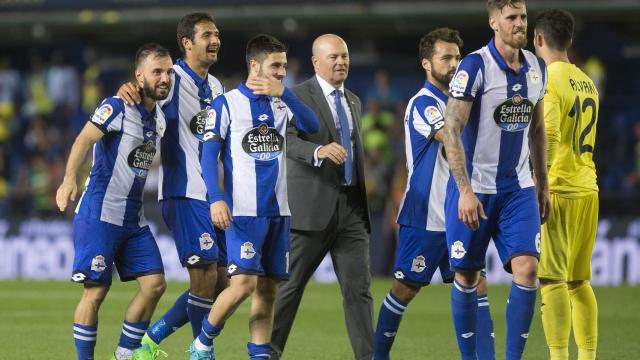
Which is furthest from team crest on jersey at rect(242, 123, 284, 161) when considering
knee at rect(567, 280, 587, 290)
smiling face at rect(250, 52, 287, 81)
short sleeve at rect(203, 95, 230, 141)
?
knee at rect(567, 280, 587, 290)

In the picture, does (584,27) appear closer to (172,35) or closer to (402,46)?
(402,46)

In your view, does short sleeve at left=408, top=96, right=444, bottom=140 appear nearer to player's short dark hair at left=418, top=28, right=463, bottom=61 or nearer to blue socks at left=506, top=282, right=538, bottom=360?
player's short dark hair at left=418, top=28, right=463, bottom=61

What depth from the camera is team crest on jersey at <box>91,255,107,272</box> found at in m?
7.20

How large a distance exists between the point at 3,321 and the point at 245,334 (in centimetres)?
270

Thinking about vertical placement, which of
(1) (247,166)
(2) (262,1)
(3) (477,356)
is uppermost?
(2) (262,1)

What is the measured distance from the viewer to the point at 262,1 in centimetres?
1977

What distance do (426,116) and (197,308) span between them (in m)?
2.01

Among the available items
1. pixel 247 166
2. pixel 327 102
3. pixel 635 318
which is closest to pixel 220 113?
pixel 247 166

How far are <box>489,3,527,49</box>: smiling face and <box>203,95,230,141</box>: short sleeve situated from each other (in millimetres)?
1753

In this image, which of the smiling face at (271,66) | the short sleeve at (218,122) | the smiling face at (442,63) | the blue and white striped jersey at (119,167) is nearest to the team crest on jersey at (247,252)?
the short sleeve at (218,122)

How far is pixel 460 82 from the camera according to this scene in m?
6.84

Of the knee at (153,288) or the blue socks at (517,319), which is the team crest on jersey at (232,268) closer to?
the knee at (153,288)

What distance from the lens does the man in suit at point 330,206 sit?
7.67 m

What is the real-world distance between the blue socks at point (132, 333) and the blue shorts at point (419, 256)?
Answer: 5.58 feet
